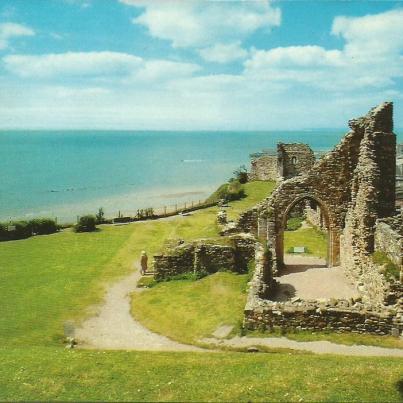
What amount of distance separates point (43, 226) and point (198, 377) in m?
31.9

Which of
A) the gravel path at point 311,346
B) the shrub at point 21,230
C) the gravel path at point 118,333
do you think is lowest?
the gravel path at point 118,333

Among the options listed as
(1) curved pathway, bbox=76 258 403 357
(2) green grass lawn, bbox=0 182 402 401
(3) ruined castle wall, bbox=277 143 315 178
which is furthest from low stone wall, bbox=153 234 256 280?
(3) ruined castle wall, bbox=277 143 315 178


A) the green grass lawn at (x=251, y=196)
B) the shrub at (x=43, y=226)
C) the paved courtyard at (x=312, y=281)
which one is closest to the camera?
the paved courtyard at (x=312, y=281)

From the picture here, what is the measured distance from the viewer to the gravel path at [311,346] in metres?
15.9

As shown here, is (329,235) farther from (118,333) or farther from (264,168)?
(264,168)

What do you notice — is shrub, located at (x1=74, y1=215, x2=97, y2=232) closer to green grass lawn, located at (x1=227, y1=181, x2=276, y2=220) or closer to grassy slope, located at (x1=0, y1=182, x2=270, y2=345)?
grassy slope, located at (x1=0, y1=182, x2=270, y2=345)

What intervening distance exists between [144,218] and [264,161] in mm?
22710

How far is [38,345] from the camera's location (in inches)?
717

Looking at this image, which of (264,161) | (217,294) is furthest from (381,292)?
(264,161)

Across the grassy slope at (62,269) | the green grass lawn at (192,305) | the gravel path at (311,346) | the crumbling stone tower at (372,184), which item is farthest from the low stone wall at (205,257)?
the gravel path at (311,346)

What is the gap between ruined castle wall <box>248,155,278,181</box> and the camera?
62.1 m

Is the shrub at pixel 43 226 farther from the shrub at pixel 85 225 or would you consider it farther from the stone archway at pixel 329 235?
the stone archway at pixel 329 235

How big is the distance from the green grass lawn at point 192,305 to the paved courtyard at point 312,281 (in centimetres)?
208

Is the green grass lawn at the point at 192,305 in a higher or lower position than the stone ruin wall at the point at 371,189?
lower
